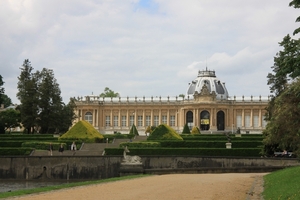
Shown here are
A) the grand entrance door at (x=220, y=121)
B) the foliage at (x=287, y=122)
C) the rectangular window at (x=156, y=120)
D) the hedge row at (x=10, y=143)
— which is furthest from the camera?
the rectangular window at (x=156, y=120)

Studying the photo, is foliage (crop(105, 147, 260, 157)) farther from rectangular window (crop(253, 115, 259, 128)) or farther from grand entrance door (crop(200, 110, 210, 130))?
rectangular window (crop(253, 115, 259, 128))

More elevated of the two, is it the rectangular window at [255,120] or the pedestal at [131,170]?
the rectangular window at [255,120]

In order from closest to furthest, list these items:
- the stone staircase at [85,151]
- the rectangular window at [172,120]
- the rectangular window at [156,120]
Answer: the stone staircase at [85,151] < the rectangular window at [172,120] < the rectangular window at [156,120]

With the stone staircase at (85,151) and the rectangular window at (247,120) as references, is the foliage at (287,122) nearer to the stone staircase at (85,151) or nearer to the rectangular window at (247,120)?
the stone staircase at (85,151)

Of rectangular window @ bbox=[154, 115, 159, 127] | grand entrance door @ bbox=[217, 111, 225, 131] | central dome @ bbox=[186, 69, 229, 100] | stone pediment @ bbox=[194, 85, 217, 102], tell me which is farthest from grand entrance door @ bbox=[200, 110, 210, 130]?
rectangular window @ bbox=[154, 115, 159, 127]

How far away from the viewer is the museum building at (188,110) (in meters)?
87.1

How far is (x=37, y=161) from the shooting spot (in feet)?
112

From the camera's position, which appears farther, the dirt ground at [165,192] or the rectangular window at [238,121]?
the rectangular window at [238,121]

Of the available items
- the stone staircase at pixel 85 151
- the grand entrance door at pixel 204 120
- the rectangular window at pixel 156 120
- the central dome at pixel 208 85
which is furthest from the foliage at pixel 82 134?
the rectangular window at pixel 156 120

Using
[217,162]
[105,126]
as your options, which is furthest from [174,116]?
[217,162]

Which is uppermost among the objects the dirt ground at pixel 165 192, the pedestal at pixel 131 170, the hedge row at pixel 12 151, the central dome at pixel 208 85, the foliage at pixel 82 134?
the central dome at pixel 208 85

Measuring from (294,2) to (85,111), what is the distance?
80073 millimetres

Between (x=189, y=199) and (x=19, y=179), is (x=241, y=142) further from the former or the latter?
(x=189, y=199)

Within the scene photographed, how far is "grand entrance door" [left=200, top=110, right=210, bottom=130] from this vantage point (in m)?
86.6
